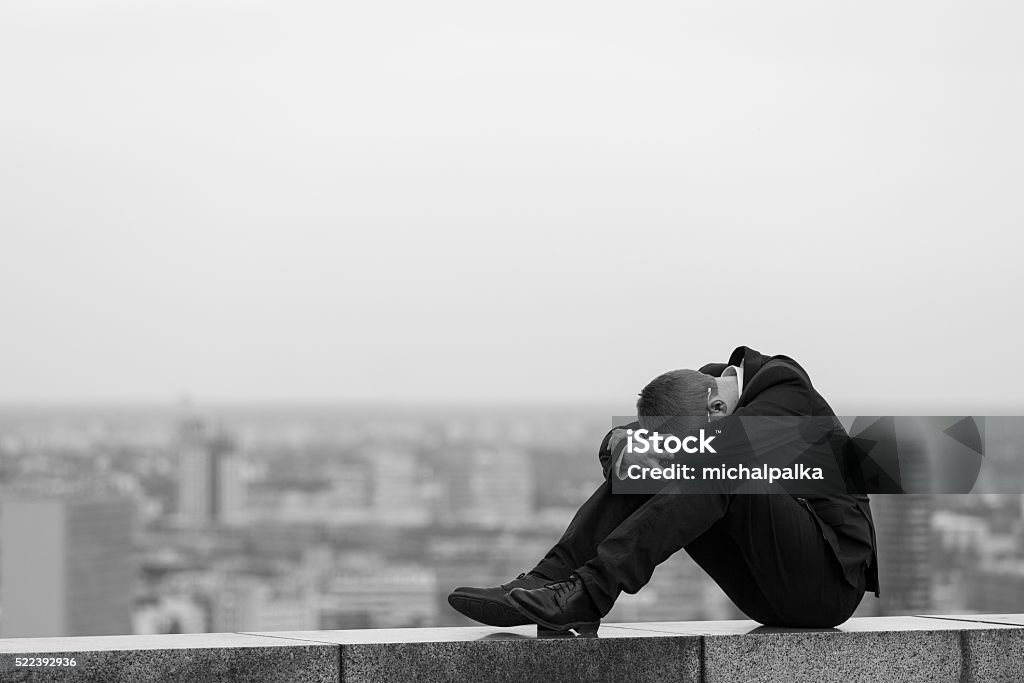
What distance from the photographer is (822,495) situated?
4.37m

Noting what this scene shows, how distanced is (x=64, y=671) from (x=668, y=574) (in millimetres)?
77594

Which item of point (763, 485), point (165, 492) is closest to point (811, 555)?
point (763, 485)

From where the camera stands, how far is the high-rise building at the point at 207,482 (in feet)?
315

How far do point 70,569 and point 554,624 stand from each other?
85.0 m

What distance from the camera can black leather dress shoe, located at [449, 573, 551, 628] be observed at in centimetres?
416

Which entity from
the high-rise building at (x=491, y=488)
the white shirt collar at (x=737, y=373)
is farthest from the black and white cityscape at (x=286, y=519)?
the white shirt collar at (x=737, y=373)

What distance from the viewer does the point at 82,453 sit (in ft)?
289

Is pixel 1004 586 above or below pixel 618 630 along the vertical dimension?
below

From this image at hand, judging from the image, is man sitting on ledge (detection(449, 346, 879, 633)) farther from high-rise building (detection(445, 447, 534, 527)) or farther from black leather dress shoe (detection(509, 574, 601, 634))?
high-rise building (detection(445, 447, 534, 527))

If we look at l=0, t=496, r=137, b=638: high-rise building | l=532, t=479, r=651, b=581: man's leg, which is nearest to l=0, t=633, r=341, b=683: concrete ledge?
l=532, t=479, r=651, b=581: man's leg

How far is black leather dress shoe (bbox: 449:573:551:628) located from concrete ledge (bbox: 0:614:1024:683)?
5cm

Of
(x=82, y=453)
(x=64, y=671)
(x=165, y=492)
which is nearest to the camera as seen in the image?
Result: (x=64, y=671)

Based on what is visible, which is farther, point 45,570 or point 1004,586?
point 45,570

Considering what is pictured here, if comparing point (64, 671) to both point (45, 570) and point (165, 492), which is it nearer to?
point (45, 570)
